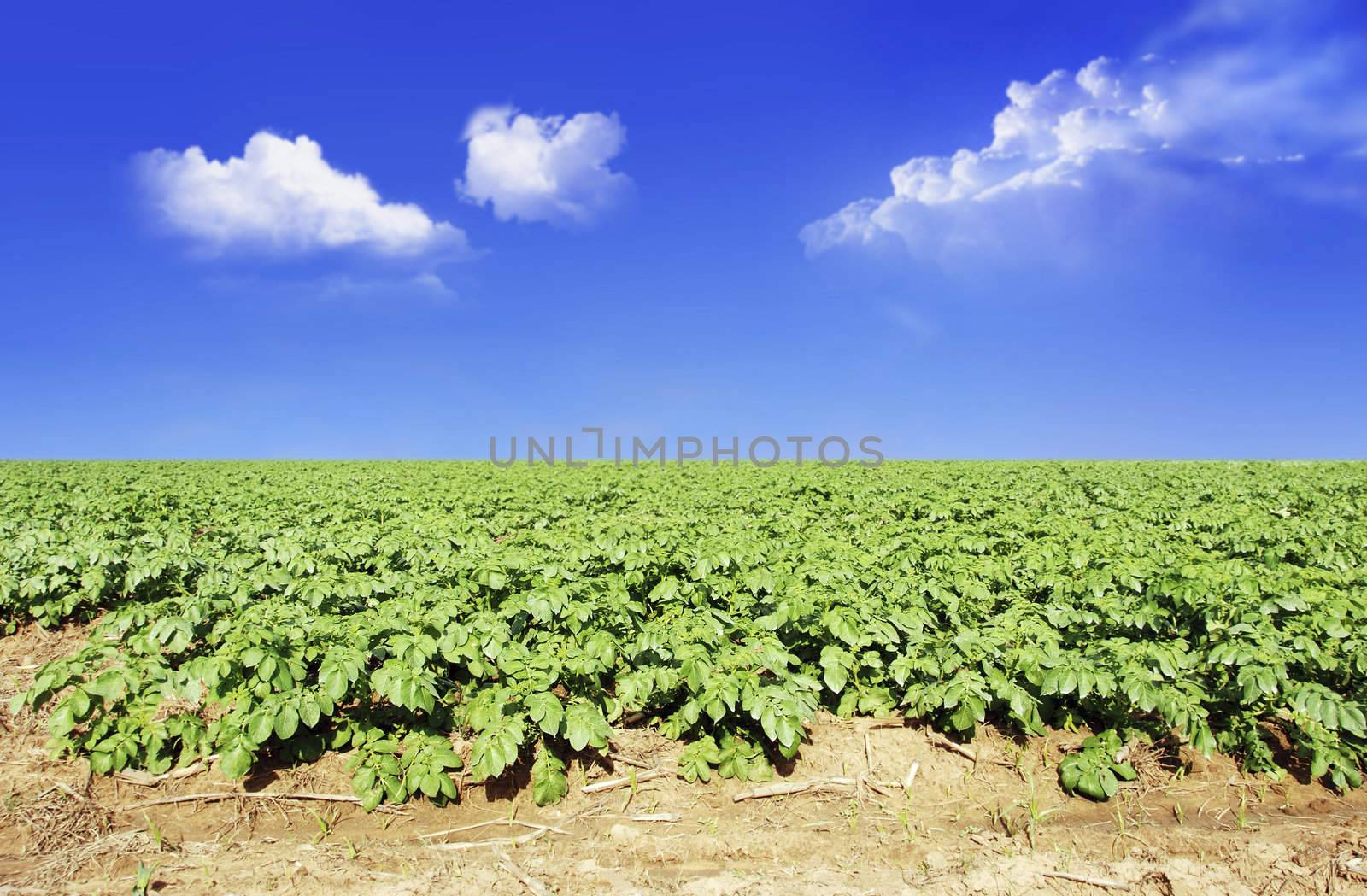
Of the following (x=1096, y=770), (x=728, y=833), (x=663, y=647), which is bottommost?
(x=728, y=833)

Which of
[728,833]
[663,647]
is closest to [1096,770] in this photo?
[728,833]

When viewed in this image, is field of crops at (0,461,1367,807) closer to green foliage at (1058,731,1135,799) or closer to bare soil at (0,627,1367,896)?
green foliage at (1058,731,1135,799)

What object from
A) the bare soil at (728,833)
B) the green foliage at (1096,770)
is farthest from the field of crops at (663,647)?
the bare soil at (728,833)

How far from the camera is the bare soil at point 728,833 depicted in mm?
3920

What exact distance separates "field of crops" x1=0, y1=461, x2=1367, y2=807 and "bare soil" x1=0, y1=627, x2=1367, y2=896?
0.71ft

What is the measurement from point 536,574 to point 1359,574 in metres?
8.35

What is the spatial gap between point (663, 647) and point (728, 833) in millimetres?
1262

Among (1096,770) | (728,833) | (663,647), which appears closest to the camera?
(728,833)

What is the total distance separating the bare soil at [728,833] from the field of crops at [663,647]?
0.22 metres

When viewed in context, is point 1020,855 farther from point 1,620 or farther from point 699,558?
point 1,620

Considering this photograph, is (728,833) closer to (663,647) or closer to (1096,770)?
(663,647)

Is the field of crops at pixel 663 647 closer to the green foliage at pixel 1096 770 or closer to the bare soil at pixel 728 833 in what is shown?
the green foliage at pixel 1096 770

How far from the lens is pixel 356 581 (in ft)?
20.0

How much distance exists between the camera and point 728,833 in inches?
171
